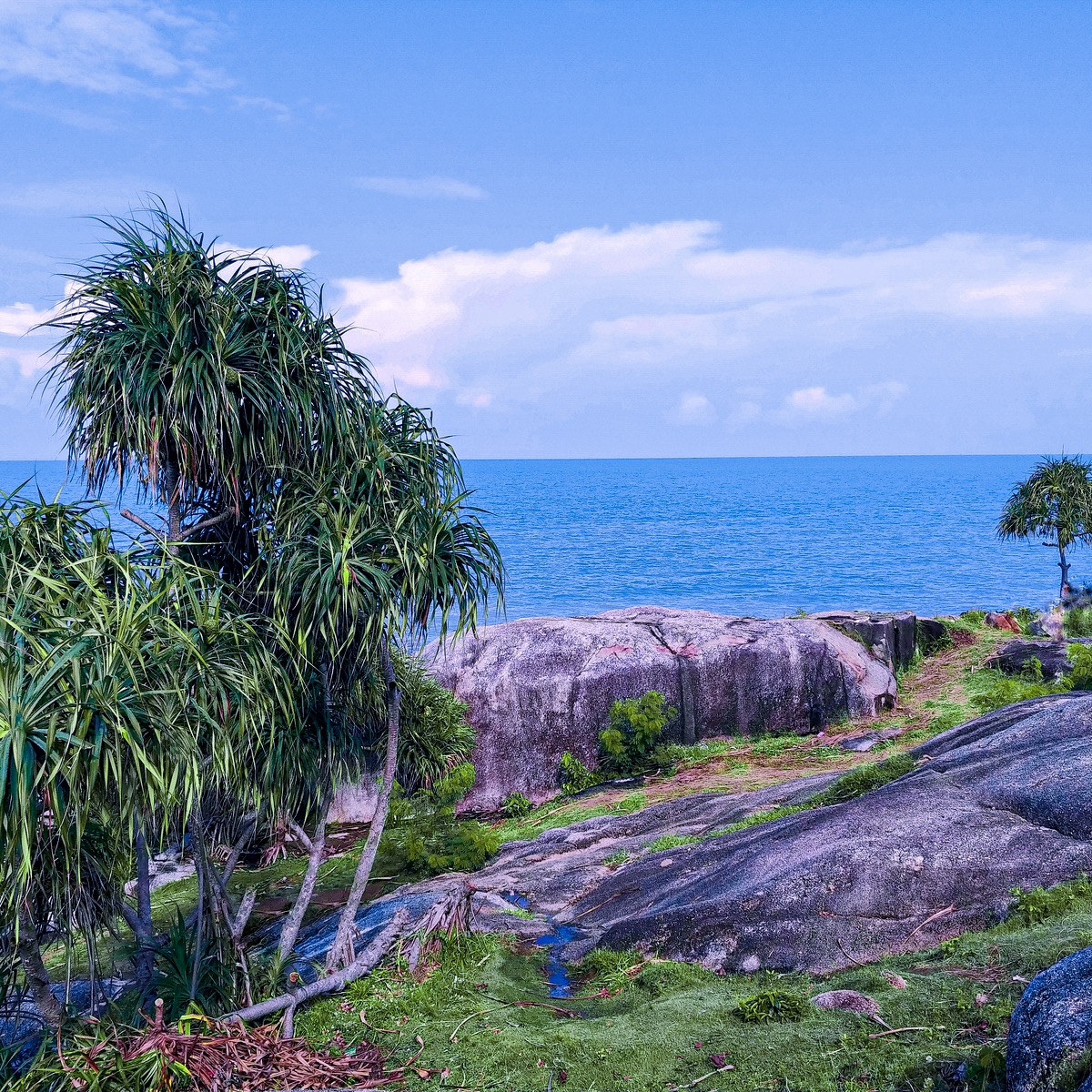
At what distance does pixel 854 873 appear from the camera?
9.56 m

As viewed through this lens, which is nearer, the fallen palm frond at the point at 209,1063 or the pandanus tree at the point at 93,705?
the pandanus tree at the point at 93,705

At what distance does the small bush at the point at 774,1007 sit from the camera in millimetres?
7496

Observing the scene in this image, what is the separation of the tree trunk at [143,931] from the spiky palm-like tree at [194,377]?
3.14 metres

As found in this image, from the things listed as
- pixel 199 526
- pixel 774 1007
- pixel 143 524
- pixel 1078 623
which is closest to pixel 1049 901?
pixel 774 1007

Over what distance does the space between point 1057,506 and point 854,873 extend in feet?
94.7

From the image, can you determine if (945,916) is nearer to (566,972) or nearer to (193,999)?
(566,972)

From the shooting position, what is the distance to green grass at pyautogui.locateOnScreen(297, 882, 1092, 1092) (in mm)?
6648

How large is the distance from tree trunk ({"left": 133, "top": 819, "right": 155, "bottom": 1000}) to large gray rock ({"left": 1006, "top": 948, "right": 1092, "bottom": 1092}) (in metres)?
7.62

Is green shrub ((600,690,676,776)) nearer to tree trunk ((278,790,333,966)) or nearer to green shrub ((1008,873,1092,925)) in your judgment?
tree trunk ((278,790,333,966))

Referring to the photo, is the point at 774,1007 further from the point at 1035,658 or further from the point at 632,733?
the point at 1035,658

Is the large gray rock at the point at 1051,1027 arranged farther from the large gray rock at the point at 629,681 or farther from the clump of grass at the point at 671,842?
the large gray rock at the point at 629,681

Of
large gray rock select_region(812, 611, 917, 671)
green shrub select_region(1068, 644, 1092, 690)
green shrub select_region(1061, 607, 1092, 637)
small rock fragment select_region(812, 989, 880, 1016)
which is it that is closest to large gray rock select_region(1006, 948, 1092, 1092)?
small rock fragment select_region(812, 989, 880, 1016)

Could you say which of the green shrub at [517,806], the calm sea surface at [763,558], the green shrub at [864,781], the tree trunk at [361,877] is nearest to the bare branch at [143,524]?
the tree trunk at [361,877]

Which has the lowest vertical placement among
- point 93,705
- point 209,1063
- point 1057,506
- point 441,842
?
point 441,842
